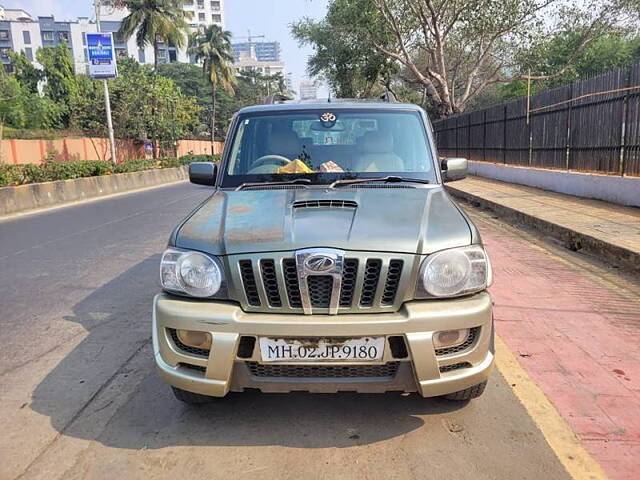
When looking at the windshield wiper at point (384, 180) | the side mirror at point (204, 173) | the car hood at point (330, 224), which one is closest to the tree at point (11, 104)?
the side mirror at point (204, 173)

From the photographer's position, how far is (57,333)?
14.7ft

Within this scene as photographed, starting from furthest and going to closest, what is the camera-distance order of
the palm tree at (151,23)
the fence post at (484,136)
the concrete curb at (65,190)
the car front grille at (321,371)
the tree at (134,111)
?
the palm tree at (151,23), the tree at (134,111), the fence post at (484,136), the concrete curb at (65,190), the car front grille at (321,371)

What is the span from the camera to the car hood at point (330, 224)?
262 cm

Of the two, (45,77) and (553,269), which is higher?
(45,77)

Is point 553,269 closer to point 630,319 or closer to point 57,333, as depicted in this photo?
point 630,319

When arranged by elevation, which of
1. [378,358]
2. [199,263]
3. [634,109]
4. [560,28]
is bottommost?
[378,358]

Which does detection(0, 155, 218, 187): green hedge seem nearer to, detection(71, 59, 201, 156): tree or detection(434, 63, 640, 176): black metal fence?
detection(71, 59, 201, 156): tree

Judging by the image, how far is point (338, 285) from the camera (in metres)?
2.53

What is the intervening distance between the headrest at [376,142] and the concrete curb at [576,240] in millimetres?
3694

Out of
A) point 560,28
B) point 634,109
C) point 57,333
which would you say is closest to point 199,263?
point 57,333

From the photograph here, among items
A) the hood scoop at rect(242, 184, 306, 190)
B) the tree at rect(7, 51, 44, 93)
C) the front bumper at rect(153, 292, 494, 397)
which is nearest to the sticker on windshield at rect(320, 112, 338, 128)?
the hood scoop at rect(242, 184, 306, 190)

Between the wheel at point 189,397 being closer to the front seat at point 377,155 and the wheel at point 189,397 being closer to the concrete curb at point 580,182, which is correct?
the front seat at point 377,155

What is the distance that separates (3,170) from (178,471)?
14430mm

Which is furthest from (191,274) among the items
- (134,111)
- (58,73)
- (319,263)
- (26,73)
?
(26,73)
